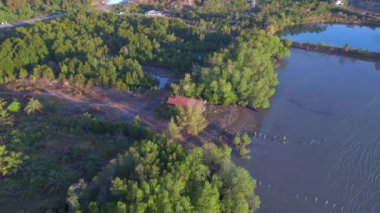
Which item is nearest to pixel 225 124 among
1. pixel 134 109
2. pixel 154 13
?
pixel 134 109

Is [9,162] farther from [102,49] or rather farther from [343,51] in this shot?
[343,51]

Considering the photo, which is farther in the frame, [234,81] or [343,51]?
[343,51]

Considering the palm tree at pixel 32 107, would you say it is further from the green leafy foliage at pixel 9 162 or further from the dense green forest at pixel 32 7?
the dense green forest at pixel 32 7

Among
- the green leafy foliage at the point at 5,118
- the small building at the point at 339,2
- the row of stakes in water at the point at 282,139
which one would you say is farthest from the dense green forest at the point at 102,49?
the small building at the point at 339,2

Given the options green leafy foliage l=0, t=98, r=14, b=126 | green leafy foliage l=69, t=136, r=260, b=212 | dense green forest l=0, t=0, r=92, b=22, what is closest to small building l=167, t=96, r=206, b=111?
green leafy foliage l=69, t=136, r=260, b=212

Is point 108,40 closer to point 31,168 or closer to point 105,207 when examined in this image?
point 31,168

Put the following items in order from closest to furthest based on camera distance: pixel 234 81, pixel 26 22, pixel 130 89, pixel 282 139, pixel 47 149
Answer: pixel 47 149, pixel 282 139, pixel 234 81, pixel 130 89, pixel 26 22

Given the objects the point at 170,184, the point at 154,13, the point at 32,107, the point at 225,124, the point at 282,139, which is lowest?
the point at 282,139
